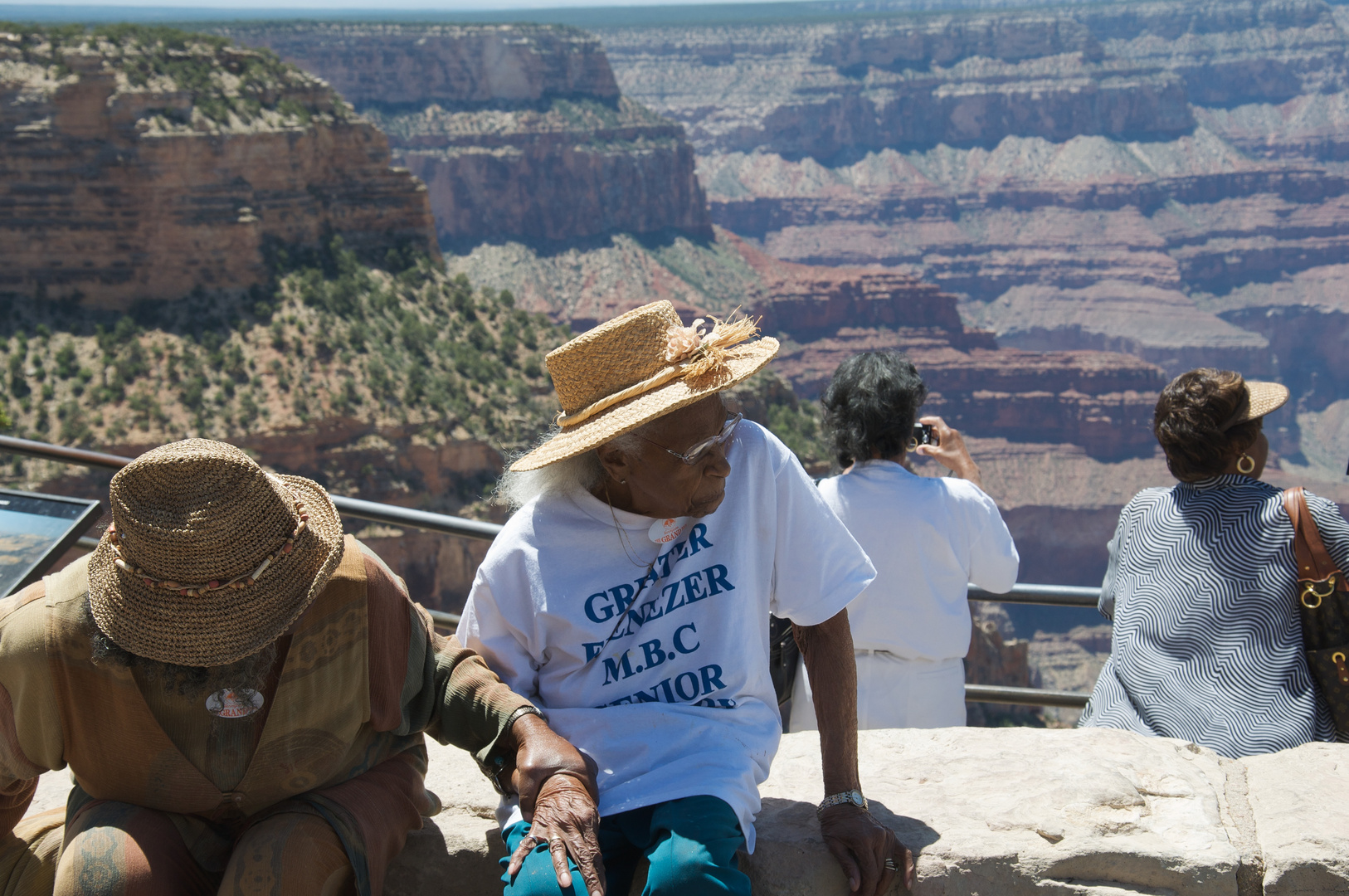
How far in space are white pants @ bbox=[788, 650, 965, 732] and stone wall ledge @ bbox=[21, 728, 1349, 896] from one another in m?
0.49

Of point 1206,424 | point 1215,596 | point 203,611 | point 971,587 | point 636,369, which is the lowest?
point 971,587

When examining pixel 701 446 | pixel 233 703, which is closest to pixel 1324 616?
pixel 701 446

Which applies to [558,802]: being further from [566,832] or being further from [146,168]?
[146,168]

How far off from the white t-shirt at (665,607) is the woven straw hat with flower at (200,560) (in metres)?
0.43

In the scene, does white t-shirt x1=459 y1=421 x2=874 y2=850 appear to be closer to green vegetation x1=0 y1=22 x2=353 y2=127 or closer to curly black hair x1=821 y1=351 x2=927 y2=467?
curly black hair x1=821 y1=351 x2=927 y2=467

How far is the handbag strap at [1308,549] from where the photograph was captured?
279cm

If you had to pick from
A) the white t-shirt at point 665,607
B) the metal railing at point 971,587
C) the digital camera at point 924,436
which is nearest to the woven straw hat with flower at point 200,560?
the white t-shirt at point 665,607

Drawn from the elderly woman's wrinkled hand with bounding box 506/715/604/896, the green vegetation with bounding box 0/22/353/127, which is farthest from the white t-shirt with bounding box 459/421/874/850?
the green vegetation with bounding box 0/22/353/127

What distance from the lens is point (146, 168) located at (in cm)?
2525

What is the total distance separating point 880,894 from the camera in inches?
92.2

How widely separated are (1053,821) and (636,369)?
1.29 m

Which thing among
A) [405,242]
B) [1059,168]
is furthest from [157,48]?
[1059,168]

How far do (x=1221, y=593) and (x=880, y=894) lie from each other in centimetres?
123

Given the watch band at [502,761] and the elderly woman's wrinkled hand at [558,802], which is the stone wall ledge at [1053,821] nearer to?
the watch band at [502,761]
